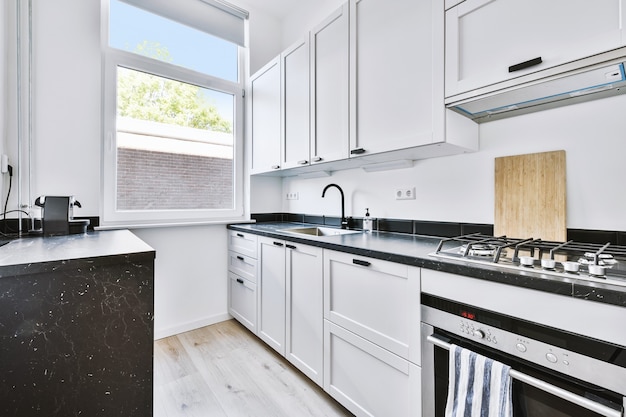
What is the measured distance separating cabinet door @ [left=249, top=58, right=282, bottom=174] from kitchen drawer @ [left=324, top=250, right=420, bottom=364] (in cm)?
124

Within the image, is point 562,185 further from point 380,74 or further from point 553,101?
point 380,74

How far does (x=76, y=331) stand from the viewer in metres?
1.01

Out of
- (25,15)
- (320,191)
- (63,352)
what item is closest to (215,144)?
(320,191)

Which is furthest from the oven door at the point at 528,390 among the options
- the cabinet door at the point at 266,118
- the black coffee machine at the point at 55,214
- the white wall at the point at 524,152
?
the black coffee machine at the point at 55,214

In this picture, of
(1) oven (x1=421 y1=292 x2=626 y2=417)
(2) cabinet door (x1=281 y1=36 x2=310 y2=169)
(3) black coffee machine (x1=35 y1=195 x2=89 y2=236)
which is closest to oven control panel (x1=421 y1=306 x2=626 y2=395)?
(1) oven (x1=421 y1=292 x2=626 y2=417)

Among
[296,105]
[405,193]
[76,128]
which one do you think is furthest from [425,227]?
[76,128]

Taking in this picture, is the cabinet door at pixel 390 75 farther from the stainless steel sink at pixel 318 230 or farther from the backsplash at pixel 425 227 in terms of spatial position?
the stainless steel sink at pixel 318 230

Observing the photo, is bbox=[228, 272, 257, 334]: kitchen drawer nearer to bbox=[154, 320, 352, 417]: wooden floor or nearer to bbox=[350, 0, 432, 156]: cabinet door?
bbox=[154, 320, 352, 417]: wooden floor

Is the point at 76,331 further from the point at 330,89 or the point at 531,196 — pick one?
the point at 531,196

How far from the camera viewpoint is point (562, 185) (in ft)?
4.16

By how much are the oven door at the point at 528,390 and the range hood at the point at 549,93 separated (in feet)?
3.20

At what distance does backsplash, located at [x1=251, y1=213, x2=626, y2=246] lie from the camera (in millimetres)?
1192

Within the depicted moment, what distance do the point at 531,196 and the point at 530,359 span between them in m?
0.78

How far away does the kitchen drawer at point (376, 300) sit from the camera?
1165 millimetres
